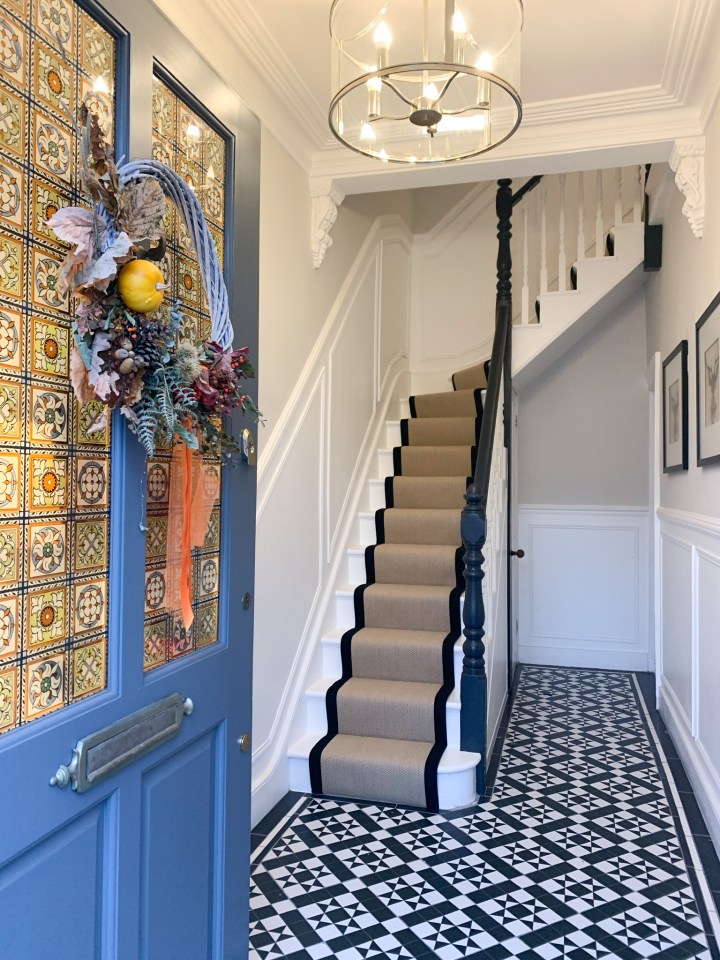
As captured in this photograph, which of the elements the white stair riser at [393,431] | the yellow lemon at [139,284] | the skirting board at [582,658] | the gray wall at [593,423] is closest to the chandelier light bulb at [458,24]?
the yellow lemon at [139,284]

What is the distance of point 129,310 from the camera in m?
1.21

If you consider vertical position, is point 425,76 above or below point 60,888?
above

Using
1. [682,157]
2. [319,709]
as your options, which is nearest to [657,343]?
[682,157]

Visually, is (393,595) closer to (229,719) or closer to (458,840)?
(458,840)

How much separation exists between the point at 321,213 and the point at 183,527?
226 centimetres

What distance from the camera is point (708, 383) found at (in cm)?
279

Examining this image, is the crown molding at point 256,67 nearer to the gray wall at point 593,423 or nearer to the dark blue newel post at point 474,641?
the dark blue newel post at point 474,641

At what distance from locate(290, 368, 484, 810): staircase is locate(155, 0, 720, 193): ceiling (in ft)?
5.80

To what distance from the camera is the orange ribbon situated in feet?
4.67

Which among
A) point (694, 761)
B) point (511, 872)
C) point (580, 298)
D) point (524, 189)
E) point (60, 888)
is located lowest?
point (511, 872)

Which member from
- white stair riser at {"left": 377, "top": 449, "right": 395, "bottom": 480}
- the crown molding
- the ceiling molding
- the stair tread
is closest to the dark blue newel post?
the stair tread

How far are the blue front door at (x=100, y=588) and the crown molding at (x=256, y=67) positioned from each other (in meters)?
0.73

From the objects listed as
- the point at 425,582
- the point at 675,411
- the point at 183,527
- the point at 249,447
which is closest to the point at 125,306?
the point at 183,527

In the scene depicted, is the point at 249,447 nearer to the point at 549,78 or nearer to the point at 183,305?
the point at 183,305
